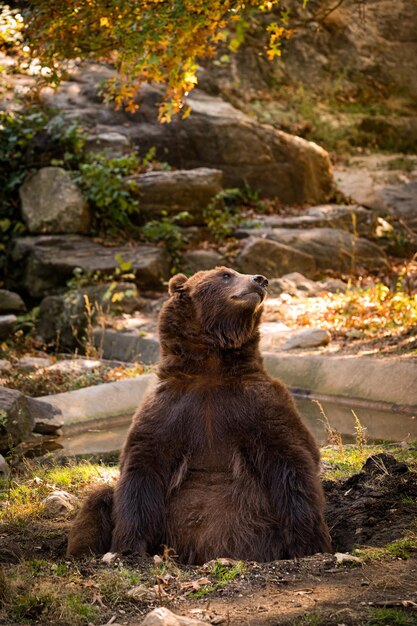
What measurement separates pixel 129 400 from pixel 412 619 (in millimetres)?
7013

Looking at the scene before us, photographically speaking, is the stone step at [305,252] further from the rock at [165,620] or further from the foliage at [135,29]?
the rock at [165,620]

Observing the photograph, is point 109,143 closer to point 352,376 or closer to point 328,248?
point 328,248

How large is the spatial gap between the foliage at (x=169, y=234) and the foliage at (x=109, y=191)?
49cm

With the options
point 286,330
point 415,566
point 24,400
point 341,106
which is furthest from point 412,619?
point 341,106

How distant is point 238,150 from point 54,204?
5.20 meters

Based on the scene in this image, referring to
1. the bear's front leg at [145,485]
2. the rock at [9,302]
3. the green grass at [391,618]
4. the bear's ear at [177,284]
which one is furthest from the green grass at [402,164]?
the green grass at [391,618]

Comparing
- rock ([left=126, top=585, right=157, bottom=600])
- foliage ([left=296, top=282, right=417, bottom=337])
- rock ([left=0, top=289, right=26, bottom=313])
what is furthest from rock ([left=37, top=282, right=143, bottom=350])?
rock ([left=126, top=585, right=157, bottom=600])

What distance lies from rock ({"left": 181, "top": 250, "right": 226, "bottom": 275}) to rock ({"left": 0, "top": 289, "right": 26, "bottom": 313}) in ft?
10.5

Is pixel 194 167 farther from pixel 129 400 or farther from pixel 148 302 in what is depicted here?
pixel 129 400

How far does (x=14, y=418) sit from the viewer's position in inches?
335

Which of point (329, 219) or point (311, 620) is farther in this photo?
point (329, 219)

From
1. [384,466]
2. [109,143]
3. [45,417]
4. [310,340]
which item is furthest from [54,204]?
[384,466]

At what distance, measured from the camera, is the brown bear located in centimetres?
500

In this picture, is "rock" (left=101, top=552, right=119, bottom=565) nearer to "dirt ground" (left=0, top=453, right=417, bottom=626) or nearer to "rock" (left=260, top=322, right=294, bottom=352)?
"dirt ground" (left=0, top=453, right=417, bottom=626)
